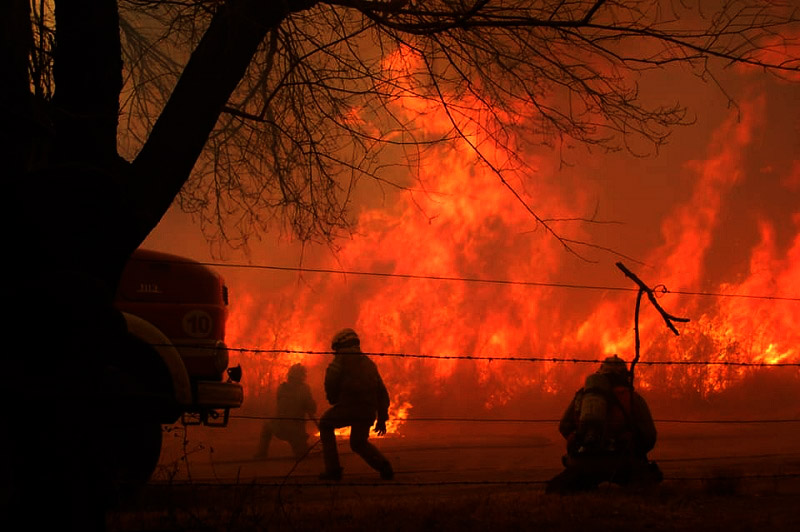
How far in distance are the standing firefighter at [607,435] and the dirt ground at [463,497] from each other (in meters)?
0.23

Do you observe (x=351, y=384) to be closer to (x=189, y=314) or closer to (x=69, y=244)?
(x=189, y=314)

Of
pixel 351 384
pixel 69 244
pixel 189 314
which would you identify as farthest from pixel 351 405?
pixel 69 244

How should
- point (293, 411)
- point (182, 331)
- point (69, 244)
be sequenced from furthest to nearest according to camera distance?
point (293, 411)
point (182, 331)
point (69, 244)

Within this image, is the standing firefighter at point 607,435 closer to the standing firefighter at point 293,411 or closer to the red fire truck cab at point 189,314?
the red fire truck cab at point 189,314

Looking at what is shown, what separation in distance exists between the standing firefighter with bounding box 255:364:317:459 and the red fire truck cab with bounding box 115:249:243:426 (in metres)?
5.35

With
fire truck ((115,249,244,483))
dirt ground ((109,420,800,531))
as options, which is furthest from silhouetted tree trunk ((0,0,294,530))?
fire truck ((115,249,244,483))

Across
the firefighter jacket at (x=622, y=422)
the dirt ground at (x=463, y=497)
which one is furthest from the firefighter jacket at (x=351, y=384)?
the firefighter jacket at (x=622, y=422)

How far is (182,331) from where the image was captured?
8672 mm

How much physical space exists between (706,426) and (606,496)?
1687 centimetres

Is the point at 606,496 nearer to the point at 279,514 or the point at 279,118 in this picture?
the point at 279,514

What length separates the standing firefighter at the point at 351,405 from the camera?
1021 cm

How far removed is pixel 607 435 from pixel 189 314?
160 inches

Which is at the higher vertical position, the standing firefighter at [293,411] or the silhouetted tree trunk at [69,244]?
the silhouetted tree trunk at [69,244]

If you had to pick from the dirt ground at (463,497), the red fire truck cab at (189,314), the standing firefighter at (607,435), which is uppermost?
the red fire truck cab at (189,314)
